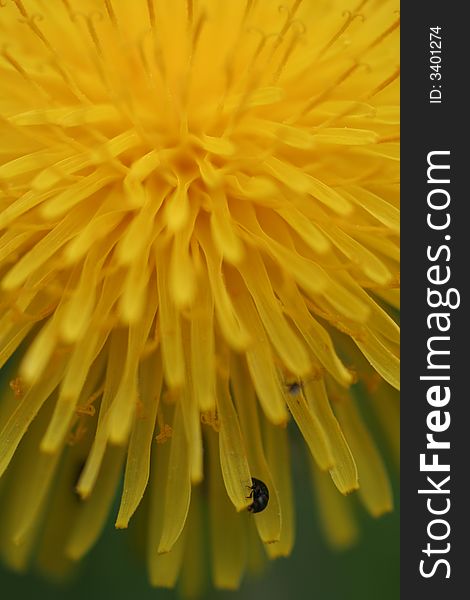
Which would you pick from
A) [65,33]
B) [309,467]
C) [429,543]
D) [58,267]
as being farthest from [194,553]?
[65,33]

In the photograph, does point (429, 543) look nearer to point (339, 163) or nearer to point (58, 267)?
point (339, 163)

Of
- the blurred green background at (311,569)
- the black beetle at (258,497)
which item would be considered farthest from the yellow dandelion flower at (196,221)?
the blurred green background at (311,569)

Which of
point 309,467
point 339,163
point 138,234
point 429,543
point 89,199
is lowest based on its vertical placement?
point 429,543

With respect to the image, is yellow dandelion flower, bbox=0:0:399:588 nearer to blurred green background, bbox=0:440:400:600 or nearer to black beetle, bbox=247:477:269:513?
black beetle, bbox=247:477:269:513

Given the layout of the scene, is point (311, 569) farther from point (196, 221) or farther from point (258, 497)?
point (196, 221)

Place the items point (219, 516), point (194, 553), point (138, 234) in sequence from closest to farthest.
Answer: point (138, 234), point (219, 516), point (194, 553)
